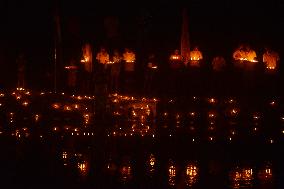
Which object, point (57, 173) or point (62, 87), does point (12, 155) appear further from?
point (62, 87)

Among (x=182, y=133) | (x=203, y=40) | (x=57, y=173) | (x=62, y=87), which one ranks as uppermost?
(x=203, y=40)

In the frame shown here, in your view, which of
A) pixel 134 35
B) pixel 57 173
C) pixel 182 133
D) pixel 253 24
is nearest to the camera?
pixel 57 173

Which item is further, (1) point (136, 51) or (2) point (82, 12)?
(2) point (82, 12)

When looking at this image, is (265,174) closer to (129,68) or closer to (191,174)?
(191,174)

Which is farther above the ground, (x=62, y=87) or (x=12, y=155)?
(x=62, y=87)

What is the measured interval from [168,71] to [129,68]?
44.7 inches

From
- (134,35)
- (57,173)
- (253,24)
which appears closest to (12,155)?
(57,173)

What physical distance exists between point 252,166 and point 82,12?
329 inches

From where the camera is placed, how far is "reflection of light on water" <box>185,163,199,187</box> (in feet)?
28.6

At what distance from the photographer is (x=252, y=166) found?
9.95 metres

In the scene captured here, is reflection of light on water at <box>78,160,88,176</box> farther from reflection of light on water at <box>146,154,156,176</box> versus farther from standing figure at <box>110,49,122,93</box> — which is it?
standing figure at <box>110,49,122,93</box>

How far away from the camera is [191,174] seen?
Answer: 9266mm

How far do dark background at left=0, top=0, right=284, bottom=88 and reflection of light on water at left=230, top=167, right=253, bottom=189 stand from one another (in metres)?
4.04

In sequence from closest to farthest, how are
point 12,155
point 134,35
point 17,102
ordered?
point 12,155 → point 17,102 → point 134,35
